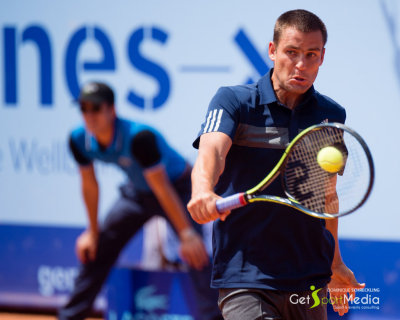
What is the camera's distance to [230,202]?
204cm

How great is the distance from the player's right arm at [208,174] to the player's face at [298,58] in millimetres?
310

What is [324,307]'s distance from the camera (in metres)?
2.42

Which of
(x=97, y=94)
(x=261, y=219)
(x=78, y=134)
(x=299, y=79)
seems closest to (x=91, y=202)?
(x=78, y=134)

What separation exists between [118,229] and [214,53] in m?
1.35

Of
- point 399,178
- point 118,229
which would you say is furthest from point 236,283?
point 118,229

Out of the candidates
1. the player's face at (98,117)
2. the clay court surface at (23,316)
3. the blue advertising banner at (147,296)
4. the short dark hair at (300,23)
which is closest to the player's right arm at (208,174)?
the short dark hair at (300,23)

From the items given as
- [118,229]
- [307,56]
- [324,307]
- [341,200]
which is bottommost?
[118,229]

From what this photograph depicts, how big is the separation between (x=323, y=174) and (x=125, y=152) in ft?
7.86

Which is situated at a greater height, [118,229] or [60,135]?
[60,135]

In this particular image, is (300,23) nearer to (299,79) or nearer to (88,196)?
(299,79)

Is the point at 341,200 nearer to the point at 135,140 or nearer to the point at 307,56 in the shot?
the point at 307,56

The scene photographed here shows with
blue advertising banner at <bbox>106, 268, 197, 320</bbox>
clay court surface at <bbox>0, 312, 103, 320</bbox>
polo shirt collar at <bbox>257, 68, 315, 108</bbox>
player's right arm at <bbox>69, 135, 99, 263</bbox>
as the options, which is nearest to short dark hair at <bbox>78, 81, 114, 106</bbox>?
player's right arm at <bbox>69, 135, 99, 263</bbox>

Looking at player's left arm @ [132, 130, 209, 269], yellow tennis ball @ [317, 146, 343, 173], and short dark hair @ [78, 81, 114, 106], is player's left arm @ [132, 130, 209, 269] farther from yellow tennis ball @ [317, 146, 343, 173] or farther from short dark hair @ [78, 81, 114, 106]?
yellow tennis ball @ [317, 146, 343, 173]

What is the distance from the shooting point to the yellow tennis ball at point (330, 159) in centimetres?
221
